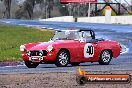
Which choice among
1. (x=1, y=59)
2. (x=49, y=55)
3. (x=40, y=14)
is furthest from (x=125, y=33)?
(x=40, y=14)

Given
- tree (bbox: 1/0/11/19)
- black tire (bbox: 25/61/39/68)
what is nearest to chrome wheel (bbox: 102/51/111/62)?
black tire (bbox: 25/61/39/68)

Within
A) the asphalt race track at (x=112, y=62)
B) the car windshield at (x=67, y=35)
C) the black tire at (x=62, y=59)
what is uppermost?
the car windshield at (x=67, y=35)

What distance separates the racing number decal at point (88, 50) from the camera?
1630 centimetres

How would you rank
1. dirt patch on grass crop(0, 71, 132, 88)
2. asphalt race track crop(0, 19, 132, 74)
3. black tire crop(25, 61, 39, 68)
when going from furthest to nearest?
black tire crop(25, 61, 39, 68) < asphalt race track crop(0, 19, 132, 74) < dirt patch on grass crop(0, 71, 132, 88)

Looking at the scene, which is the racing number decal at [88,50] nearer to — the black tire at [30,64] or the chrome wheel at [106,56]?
the chrome wheel at [106,56]

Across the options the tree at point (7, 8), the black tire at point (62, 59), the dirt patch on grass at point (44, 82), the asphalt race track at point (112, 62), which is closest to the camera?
the dirt patch on grass at point (44, 82)

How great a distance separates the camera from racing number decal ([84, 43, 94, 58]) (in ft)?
53.5

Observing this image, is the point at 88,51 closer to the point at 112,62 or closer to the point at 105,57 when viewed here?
the point at 105,57

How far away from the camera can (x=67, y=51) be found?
15.7m

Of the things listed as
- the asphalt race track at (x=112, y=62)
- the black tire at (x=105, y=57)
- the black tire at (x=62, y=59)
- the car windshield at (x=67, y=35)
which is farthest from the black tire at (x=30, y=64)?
the black tire at (x=105, y=57)

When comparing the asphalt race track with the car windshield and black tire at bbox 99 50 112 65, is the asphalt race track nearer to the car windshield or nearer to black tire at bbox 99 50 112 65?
black tire at bbox 99 50 112 65

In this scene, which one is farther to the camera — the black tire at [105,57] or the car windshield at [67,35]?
the black tire at [105,57]

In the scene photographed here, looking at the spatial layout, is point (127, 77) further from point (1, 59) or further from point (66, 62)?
point (1, 59)

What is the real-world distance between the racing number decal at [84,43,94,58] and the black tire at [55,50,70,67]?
903 mm
